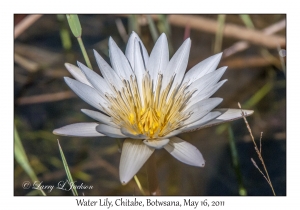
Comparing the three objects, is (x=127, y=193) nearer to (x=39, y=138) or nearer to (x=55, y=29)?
(x=39, y=138)

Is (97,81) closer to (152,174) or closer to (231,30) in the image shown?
(152,174)

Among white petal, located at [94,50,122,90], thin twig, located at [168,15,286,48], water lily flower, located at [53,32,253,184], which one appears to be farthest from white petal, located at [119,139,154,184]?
thin twig, located at [168,15,286,48]

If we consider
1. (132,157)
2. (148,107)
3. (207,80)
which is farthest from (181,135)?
(132,157)

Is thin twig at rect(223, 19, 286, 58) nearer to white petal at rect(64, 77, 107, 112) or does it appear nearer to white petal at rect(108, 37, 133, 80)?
white petal at rect(108, 37, 133, 80)

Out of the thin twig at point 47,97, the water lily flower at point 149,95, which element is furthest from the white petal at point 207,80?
the thin twig at point 47,97

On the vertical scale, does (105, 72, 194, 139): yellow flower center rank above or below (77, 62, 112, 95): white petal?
below
